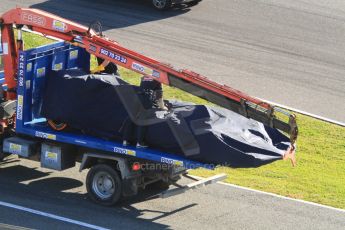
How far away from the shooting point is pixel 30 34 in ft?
77.3

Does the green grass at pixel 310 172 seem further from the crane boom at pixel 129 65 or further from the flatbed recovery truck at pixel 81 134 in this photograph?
the crane boom at pixel 129 65

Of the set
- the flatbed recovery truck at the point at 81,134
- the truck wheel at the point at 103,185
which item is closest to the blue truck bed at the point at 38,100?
the flatbed recovery truck at the point at 81,134

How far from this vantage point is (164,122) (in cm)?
1294

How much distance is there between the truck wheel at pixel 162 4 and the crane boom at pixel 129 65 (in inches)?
485

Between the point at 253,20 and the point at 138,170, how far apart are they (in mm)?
14563

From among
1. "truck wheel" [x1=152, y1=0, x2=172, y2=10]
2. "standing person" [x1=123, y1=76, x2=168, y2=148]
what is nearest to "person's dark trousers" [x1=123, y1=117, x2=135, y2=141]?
"standing person" [x1=123, y1=76, x2=168, y2=148]

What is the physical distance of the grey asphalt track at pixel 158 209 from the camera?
13.0 metres

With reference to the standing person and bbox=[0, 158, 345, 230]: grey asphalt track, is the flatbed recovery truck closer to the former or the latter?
the standing person

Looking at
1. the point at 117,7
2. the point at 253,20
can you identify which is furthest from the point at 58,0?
the point at 253,20

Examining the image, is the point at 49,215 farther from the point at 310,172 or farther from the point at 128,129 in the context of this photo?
the point at 310,172

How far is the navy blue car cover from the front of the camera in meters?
12.6

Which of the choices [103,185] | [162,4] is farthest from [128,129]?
[162,4]

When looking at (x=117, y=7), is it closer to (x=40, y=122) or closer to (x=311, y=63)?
(x=311, y=63)

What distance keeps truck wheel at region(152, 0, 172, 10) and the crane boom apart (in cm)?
1233
